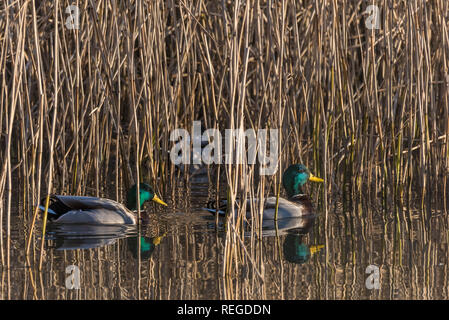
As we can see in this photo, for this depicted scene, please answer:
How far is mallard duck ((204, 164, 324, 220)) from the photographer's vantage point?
6.64 m

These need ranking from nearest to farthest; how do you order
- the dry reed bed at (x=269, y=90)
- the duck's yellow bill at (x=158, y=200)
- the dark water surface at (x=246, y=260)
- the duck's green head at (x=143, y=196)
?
1. the dark water surface at (x=246, y=260)
2. the dry reed bed at (x=269, y=90)
3. the duck's green head at (x=143, y=196)
4. the duck's yellow bill at (x=158, y=200)

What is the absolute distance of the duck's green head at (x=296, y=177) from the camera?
7004mm

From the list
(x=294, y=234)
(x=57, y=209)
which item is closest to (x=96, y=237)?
(x=57, y=209)

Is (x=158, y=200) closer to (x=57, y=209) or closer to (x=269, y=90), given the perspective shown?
(x=57, y=209)

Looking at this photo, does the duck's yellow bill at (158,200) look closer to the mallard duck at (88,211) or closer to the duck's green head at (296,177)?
the mallard duck at (88,211)

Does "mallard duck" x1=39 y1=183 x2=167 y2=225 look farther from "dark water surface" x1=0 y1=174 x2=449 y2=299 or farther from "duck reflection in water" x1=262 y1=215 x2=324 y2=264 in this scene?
"duck reflection in water" x1=262 y1=215 x2=324 y2=264

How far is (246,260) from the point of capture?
16.4 feet

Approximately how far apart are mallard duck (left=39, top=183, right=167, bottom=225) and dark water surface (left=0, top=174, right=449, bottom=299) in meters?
0.09

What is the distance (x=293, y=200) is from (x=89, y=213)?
5.68ft

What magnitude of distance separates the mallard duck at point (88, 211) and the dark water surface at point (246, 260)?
0.29ft

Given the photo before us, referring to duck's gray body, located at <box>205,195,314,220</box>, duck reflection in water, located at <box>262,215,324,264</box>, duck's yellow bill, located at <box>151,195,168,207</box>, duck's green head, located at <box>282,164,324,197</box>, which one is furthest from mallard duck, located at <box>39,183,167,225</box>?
duck's green head, located at <box>282,164,324,197</box>

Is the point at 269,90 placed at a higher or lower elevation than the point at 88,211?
higher

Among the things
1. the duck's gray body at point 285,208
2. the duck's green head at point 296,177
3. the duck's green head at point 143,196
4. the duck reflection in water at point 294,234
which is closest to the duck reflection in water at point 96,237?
the duck's green head at point 143,196
